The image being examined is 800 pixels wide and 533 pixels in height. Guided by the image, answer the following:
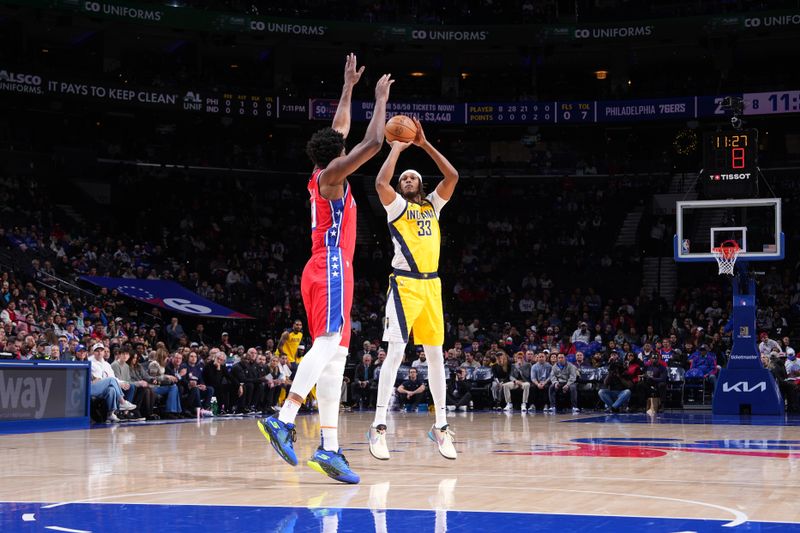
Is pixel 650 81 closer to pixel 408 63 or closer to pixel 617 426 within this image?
pixel 408 63

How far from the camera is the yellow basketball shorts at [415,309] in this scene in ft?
25.7

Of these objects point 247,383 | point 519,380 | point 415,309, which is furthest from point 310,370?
point 519,380

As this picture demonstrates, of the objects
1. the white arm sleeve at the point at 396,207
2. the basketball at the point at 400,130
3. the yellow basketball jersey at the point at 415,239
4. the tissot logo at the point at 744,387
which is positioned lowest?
the tissot logo at the point at 744,387

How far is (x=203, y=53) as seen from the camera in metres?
35.1

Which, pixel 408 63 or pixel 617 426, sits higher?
pixel 408 63

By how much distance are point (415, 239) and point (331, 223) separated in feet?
4.40

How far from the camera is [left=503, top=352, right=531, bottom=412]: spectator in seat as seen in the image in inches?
782

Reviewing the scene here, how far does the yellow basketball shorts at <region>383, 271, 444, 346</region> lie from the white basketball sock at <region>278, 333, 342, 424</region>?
140 cm

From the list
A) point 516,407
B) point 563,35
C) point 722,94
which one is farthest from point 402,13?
point 516,407

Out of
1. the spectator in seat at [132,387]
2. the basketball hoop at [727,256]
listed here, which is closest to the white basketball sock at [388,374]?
the spectator in seat at [132,387]

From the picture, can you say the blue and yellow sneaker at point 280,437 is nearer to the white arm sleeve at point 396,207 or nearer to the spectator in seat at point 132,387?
the white arm sleeve at point 396,207

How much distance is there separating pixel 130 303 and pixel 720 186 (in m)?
14.8

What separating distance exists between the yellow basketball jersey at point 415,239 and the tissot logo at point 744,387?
10.8 m

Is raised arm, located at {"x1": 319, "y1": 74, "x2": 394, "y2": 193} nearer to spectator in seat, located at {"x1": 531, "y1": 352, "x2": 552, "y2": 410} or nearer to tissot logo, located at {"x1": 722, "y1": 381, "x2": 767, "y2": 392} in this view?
tissot logo, located at {"x1": 722, "y1": 381, "x2": 767, "y2": 392}
